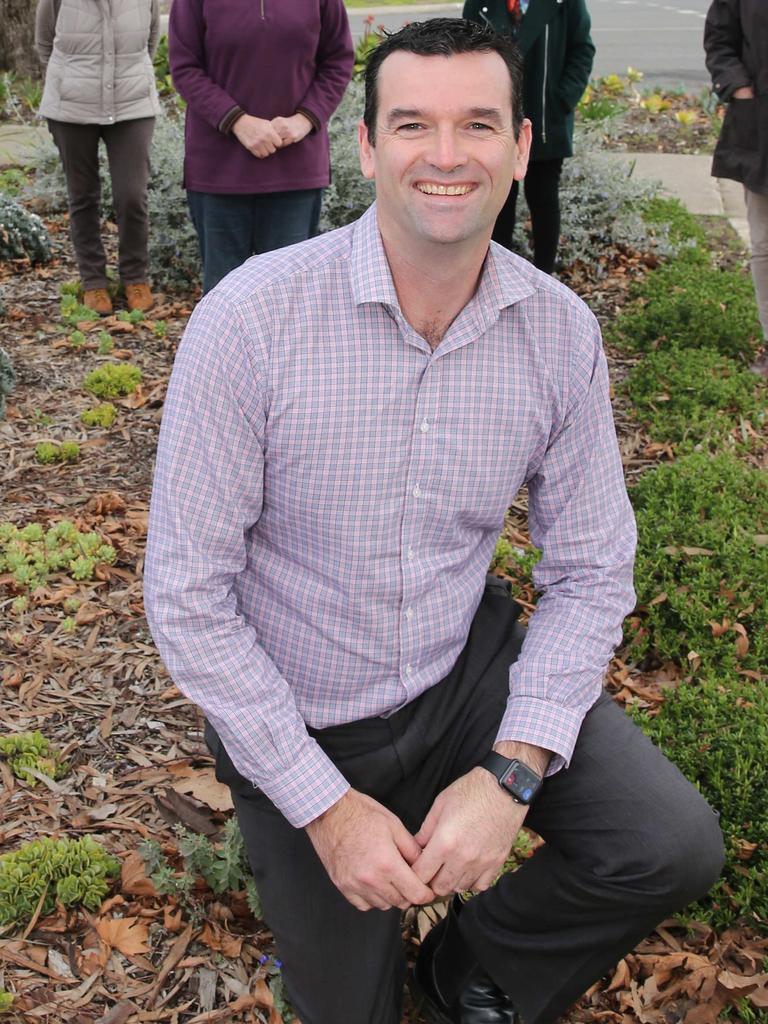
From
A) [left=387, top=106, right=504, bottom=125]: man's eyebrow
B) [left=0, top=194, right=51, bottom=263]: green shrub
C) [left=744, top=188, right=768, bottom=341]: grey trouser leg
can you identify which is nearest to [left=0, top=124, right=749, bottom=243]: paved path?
[left=0, top=194, right=51, bottom=263]: green shrub

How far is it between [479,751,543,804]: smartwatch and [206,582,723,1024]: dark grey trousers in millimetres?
110

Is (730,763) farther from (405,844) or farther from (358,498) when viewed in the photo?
(358,498)

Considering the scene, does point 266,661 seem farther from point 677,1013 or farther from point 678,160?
point 678,160

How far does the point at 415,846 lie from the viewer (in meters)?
2.07

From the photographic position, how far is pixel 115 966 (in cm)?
246

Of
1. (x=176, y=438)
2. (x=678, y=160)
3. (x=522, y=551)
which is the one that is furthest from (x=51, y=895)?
(x=678, y=160)

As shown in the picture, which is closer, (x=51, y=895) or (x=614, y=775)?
(x=614, y=775)

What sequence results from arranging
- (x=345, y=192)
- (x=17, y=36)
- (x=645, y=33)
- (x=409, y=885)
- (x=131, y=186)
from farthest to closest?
(x=645, y=33) < (x=17, y=36) < (x=345, y=192) < (x=131, y=186) < (x=409, y=885)

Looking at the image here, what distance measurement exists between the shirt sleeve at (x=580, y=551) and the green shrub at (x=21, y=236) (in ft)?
15.4

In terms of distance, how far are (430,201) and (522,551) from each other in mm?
2077

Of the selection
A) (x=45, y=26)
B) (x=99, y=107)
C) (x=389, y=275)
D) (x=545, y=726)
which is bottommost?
(x=545, y=726)

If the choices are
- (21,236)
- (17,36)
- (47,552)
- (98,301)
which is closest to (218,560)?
(47,552)

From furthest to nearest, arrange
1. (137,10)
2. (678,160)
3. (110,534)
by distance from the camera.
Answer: (678,160)
(137,10)
(110,534)

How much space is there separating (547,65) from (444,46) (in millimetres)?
3419
